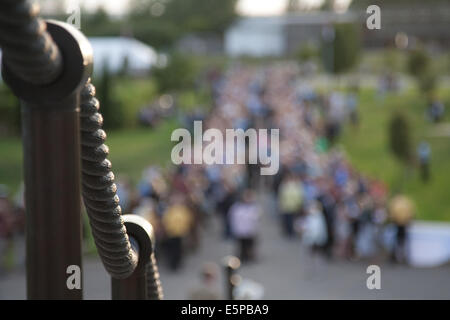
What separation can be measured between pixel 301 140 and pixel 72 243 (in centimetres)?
1681

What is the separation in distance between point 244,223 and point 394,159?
11165mm

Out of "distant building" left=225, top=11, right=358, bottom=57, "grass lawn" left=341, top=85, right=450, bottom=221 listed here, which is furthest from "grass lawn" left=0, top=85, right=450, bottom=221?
"distant building" left=225, top=11, right=358, bottom=57

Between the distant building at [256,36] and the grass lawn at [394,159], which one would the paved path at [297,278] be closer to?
the grass lawn at [394,159]

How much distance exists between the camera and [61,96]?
112cm

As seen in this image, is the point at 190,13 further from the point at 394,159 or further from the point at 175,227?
the point at 175,227

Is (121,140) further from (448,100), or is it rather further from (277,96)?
(448,100)

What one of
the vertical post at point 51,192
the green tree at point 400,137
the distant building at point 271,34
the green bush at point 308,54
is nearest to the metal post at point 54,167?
the vertical post at point 51,192

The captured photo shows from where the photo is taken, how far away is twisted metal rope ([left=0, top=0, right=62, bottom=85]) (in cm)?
90

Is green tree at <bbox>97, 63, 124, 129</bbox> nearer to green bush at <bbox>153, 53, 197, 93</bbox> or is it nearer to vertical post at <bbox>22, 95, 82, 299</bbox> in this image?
green bush at <bbox>153, 53, 197, 93</bbox>

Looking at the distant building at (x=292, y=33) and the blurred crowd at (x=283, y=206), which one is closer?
the blurred crowd at (x=283, y=206)

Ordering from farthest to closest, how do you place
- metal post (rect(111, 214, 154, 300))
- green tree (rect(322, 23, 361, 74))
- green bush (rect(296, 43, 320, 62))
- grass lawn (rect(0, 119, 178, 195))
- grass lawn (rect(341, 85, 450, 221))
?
1. green bush (rect(296, 43, 320, 62))
2. green tree (rect(322, 23, 361, 74))
3. grass lawn (rect(0, 119, 178, 195))
4. grass lawn (rect(341, 85, 450, 221))
5. metal post (rect(111, 214, 154, 300))

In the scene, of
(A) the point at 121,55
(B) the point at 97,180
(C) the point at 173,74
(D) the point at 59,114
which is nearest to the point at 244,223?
(B) the point at 97,180

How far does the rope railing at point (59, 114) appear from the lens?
93 cm

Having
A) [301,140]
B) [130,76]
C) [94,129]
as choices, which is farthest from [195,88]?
[94,129]
